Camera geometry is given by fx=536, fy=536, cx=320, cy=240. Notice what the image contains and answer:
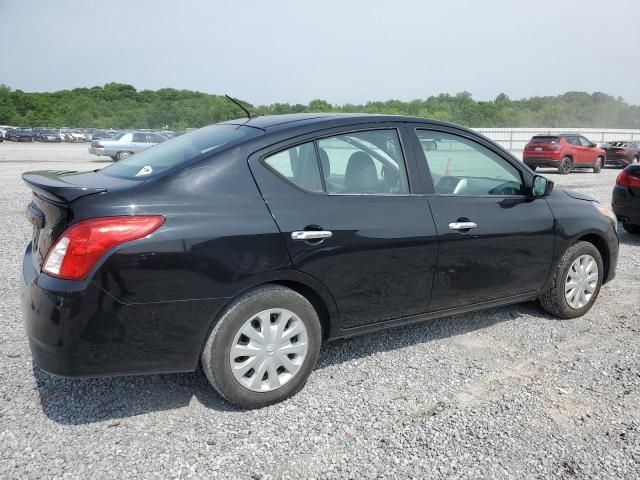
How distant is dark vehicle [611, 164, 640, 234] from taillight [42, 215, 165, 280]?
7.25m

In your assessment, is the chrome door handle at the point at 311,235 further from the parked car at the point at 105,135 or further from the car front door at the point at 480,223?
the parked car at the point at 105,135

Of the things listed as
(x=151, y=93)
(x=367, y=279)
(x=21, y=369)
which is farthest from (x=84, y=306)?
(x=151, y=93)

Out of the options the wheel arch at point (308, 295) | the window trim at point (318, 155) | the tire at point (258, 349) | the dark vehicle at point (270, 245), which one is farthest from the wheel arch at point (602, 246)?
the tire at point (258, 349)

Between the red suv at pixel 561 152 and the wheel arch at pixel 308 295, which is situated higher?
the red suv at pixel 561 152

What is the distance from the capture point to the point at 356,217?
316cm

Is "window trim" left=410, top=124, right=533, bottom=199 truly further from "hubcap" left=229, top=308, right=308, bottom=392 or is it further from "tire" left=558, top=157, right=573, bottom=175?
"tire" left=558, top=157, right=573, bottom=175

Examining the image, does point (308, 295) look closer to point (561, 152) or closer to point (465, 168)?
point (465, 168)

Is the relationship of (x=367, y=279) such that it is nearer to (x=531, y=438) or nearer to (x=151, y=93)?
(x=531, y=438)

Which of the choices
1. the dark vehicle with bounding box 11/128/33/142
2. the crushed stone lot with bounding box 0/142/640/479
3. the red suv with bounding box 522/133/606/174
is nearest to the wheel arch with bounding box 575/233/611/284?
the crushed stone lot with bounding box 0/142/640/479

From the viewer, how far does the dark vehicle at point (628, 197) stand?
7.53 m

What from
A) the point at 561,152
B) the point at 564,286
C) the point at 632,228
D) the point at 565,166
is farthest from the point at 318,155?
the point at 565,166

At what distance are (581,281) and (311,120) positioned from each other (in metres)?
2.68

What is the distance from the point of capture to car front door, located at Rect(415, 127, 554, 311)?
3568 millimetres

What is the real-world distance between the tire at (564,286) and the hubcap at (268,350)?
232 cm
